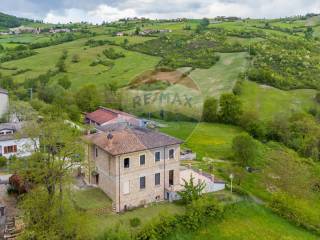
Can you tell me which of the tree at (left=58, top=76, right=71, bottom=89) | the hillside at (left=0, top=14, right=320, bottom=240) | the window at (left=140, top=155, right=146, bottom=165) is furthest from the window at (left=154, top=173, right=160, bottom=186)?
the tree at (left=58, top=76, right=71, bottom=89)

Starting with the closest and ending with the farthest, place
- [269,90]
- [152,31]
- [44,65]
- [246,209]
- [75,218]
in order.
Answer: [75,218]
[246,209]
[269,90]
[44,65]
[152,31]

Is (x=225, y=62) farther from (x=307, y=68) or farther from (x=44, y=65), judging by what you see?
(x=44, y=65)

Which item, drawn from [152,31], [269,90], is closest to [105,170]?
[269,90]

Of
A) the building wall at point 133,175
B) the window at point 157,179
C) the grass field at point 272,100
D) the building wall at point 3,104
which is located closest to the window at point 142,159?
the building wall at point 133,175

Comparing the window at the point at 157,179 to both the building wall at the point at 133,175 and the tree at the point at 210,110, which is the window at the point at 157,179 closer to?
the building wall at the point at 133,175

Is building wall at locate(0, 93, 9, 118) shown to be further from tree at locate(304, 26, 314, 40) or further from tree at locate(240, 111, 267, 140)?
tree at locate(304, 26, 314, 40)

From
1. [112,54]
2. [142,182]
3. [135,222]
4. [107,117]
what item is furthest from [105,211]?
[112,54]
